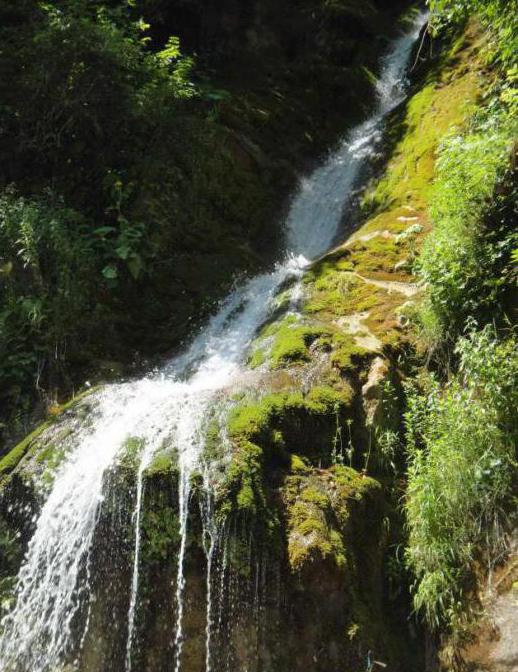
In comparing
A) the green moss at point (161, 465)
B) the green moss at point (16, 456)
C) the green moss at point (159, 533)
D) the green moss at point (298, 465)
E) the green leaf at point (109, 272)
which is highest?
the green leaf at point (109, 272)

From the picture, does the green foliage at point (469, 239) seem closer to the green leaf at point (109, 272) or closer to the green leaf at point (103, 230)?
the green leaf at point (109, 272)

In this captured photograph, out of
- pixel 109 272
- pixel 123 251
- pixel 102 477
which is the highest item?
pixel 123 251

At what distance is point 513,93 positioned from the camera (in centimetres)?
498

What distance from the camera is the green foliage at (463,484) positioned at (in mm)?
4027

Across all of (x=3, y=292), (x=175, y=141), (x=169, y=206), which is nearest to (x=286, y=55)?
(x=175, y=141)

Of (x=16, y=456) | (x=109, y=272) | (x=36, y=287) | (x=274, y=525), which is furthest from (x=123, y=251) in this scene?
(x=274, y=525)

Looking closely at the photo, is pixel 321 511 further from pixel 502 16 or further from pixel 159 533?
pixel 502 16

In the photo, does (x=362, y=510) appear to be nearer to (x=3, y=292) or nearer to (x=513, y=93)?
(x=513, y=93)

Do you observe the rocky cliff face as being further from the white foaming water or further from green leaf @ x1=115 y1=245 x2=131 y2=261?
green leaf @ x1=115 y1=245 x2=131 y2=261

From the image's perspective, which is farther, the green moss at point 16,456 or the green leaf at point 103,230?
the green leaf at point 103,230

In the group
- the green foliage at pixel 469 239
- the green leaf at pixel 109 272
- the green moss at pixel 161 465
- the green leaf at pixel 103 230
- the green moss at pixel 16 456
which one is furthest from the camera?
the green leaf at pixel 103 230

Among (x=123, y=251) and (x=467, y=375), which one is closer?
(x=467, y=375)

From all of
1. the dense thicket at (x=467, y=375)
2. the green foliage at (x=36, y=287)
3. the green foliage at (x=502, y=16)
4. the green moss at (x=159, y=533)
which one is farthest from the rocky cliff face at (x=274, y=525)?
the green foliage at (x=502, y=16)

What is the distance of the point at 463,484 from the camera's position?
13.6 feet
